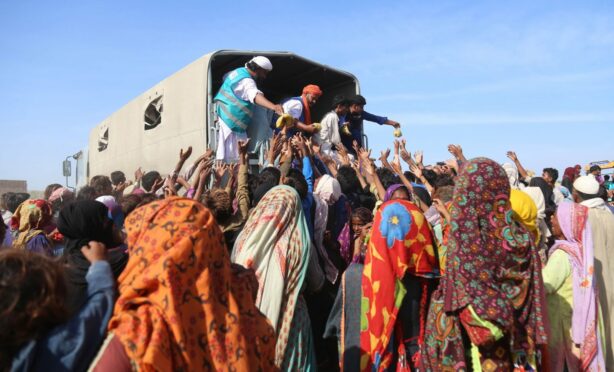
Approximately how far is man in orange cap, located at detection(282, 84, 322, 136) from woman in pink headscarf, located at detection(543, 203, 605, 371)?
3.69 meters

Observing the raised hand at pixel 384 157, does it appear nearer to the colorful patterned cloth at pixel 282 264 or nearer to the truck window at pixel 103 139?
the colorful patterned cloth at pixel 282 264

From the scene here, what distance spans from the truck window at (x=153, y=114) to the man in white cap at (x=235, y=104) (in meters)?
1.96

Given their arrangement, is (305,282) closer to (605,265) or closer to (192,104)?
(605,265)

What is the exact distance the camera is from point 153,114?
28.4 feet

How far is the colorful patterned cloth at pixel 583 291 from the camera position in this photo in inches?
140

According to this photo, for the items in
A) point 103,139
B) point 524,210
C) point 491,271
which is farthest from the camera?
point 103,139

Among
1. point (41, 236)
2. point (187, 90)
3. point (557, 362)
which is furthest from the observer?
point (187, 90)

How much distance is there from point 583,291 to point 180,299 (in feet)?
9.21

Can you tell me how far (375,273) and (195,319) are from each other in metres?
1.52

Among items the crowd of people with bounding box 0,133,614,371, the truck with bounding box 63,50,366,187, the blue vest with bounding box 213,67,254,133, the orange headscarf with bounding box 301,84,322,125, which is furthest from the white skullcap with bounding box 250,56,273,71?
the crowd of people with bounding box 0,133,614,371

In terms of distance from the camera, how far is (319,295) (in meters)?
4.19

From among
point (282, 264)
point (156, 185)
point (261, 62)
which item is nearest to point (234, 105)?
point (261, 62)

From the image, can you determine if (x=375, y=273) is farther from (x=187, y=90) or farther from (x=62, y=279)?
(x=187, y=90)

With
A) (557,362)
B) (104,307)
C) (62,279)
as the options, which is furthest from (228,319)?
(557,362)
